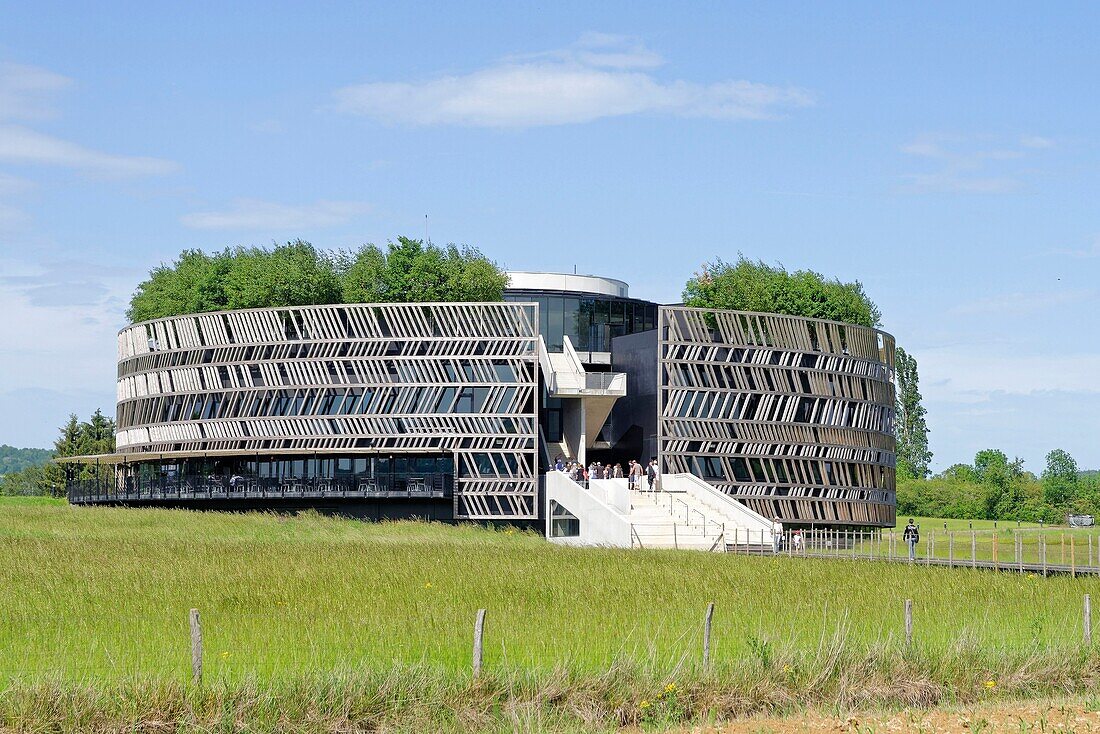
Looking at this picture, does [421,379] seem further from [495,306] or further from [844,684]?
[844,684]

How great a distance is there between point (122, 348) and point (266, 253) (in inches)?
379

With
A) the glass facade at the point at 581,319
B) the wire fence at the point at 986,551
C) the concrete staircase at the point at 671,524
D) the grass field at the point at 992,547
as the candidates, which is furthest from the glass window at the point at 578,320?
the grass field at the point at 992,547

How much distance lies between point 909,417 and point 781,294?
34125 mm

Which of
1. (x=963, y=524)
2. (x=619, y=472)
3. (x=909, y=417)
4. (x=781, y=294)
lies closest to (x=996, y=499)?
(x=909, y=417)

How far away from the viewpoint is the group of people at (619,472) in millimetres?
56500

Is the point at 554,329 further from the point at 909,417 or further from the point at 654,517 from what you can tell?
the point at 909,417

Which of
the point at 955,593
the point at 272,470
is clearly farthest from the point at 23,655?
the point at 272,470

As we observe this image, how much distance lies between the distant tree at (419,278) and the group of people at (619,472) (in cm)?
1020

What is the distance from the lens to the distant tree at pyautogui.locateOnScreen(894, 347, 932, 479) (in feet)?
339

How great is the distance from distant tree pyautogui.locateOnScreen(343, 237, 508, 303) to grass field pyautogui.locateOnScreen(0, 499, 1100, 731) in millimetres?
34036

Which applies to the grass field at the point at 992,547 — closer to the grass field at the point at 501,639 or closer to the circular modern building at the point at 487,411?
the grass field at the point at 501,639

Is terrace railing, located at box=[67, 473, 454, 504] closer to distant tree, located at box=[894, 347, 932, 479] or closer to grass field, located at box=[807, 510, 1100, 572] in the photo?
grass field, located at box=[807, 510, 1100, 572]

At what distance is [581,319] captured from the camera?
7156 cm

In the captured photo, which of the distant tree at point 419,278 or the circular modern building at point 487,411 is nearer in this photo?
the circular modern building at point 487,411
